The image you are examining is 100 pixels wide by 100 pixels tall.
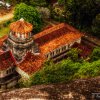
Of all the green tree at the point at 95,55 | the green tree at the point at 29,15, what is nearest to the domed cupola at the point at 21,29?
the green tree at the point at 95,55

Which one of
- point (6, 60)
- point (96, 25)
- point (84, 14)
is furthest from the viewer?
point (84, 14)

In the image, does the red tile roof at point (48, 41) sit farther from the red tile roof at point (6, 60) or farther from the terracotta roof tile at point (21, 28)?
the terracotta roof tile at point (21, 28)

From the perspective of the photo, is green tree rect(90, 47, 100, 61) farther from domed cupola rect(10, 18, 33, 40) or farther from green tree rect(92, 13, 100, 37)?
domed cupola rect(10, 18, 33, 40)

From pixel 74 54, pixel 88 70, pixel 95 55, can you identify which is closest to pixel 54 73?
pixel 88 70

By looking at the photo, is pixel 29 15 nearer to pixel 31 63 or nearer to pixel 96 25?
pixel 96 25

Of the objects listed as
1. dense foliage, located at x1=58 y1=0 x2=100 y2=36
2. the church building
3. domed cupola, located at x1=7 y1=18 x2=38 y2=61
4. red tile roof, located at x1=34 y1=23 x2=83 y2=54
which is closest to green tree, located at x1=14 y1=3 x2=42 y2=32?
red tile roof, located at x1=34 y1=23 x2=83 y2=54

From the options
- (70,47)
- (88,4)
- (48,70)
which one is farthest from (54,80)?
(88,4)
